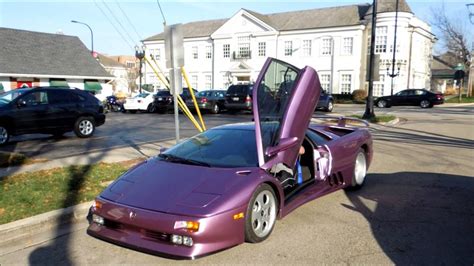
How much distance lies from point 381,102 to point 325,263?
33042 millimetres

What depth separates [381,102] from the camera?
114ft

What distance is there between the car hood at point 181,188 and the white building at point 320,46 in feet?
138

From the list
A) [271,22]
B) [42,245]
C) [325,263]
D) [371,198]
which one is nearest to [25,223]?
[42,245]

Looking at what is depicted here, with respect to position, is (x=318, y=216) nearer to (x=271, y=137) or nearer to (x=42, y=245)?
(x=271, y=137)

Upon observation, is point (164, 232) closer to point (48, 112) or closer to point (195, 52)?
point (48, 112)

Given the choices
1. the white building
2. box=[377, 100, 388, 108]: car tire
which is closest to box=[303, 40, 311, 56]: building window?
the white building

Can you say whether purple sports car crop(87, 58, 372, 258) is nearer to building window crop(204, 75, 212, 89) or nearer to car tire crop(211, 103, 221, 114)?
car tire crop(211, 103, 221, 114)

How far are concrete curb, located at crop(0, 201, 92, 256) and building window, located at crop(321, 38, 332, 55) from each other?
140ft

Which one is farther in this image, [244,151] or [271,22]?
[271,22]

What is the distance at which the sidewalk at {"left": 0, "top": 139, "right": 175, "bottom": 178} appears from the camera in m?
7.96

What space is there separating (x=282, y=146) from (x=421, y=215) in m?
2.12

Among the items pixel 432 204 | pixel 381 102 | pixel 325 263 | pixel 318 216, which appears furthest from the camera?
pixel 381 102

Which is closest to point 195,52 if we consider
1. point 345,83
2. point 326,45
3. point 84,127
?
point 326,45

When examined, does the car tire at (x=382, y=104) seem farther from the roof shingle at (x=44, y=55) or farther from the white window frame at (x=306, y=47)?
the roof shingle at (x=44, y=55)
